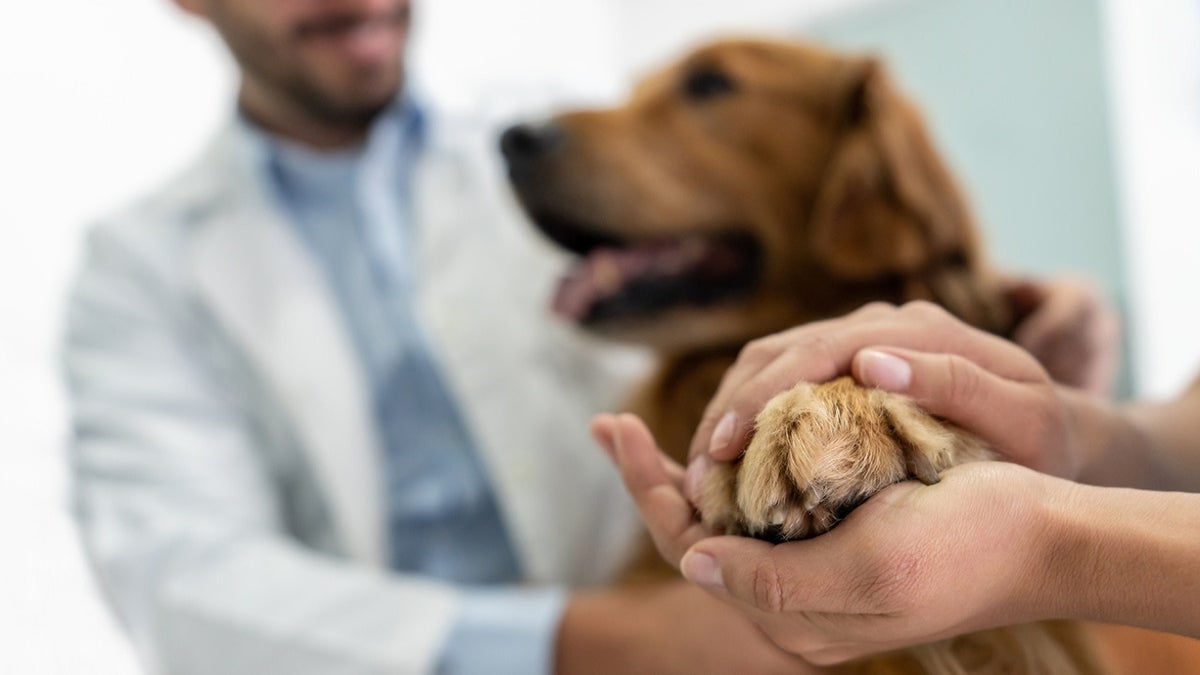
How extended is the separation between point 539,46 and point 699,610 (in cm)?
154

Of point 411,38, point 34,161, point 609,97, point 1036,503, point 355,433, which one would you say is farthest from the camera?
point 609,97

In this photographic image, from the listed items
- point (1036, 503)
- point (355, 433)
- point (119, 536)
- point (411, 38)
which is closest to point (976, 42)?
point (411, 38)

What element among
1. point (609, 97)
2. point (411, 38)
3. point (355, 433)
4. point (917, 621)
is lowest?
point (355, 433)

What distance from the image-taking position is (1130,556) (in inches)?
12.8

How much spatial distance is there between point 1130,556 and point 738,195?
2.32 feet

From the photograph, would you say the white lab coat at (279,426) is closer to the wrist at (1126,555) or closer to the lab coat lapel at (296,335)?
the lab coat lapel at (296,335)

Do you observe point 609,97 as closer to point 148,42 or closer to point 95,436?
point 148,42

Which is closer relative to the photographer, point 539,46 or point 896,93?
point 896,93

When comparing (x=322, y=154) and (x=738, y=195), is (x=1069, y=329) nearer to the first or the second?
(x=738, y=195)

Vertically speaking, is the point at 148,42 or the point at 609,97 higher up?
the point at 148,42

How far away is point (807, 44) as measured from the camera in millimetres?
1055

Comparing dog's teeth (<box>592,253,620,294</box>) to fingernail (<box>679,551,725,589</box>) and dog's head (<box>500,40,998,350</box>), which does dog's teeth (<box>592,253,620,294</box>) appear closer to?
A: dog's head (<box>500,40,998,350</box>)

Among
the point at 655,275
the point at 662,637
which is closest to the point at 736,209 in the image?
the point at 655,275

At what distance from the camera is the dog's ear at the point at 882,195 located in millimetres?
854
